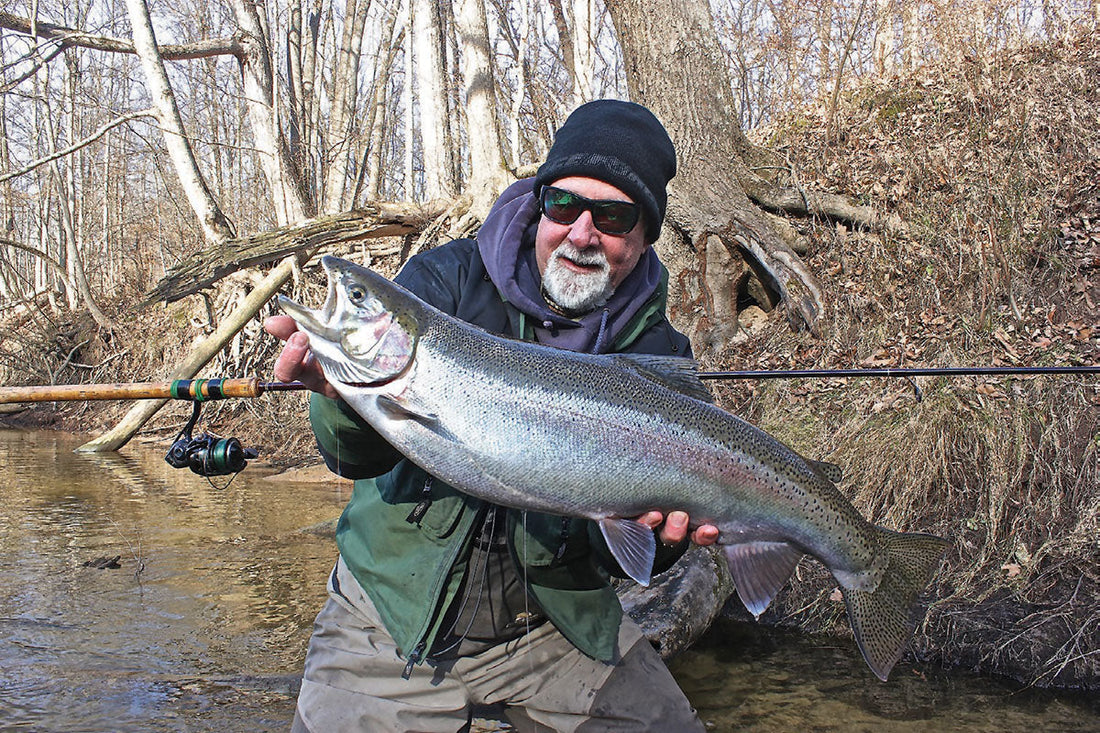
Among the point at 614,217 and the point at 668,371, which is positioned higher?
the point at 614,217

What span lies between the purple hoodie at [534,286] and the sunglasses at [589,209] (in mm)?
152

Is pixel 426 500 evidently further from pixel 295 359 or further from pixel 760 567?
pixel 760 567

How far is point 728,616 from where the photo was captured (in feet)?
18.1

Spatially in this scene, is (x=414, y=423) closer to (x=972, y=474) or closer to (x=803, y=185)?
(x=972, y=474)

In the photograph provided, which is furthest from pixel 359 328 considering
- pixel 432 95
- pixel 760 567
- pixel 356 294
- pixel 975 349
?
pixel 432 95

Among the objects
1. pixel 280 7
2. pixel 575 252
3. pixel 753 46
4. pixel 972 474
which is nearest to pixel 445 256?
pixel 575 252

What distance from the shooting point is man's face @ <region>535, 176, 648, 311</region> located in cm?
310

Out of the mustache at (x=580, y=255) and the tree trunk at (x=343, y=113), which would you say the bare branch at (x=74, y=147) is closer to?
the tree trunk at (x=343, y=113)

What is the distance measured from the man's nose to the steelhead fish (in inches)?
21.7

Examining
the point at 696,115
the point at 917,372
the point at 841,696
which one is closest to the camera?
the point at 917,372

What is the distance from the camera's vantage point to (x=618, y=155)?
3176 millimetres

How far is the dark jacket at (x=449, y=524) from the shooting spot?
2.79 metres

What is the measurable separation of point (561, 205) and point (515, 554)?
1.24 meters

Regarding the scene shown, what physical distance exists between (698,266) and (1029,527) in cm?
398
